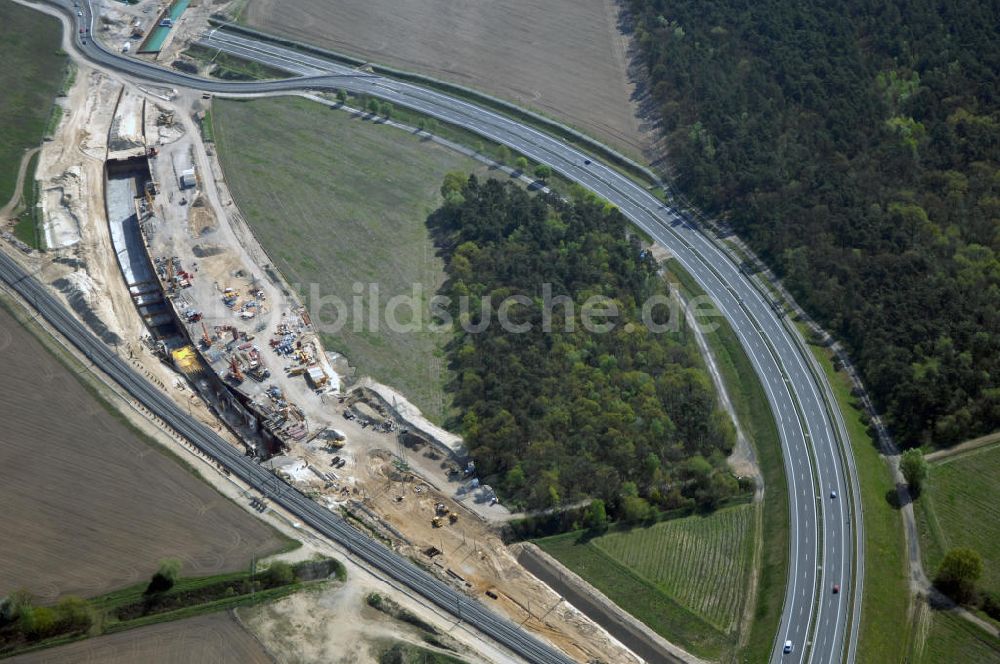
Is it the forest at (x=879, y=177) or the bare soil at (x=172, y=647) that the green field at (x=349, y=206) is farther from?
the forest at (x=879, y=177)

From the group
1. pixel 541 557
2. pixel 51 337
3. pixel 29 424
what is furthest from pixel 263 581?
pixel 51 337

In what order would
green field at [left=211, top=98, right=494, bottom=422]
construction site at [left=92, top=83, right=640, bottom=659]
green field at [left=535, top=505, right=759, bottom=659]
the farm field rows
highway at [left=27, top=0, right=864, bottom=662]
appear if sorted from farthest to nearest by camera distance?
1. green field at [left=211, top=98, right=494, bottom=422]
2. construction site at [left=92, top=83, right=640, bottom=659]
3. the farm field rows
4. green field at [left=535, top=505, right=759, bottom=659]
5. highway at [left=27, top=0, right=864, bottom=662]

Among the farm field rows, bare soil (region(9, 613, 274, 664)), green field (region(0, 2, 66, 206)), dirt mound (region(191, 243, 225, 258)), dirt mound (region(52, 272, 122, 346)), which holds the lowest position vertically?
bare soil (region(9, 613, 274, 664))

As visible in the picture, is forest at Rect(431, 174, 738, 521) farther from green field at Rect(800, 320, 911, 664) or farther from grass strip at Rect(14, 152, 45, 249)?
grass strip at Rect(14, 152, 45, 249)

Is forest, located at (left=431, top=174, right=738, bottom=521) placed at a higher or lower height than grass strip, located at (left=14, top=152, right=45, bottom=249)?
lower

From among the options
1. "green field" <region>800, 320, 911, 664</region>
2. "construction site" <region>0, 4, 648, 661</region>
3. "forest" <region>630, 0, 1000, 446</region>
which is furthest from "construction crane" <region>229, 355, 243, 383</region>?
"forest" <region>630, 0, 1000, 446</region>

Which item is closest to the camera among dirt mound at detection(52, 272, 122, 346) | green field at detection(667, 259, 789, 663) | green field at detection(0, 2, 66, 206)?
green field at detection(667, 259, 789, 663)

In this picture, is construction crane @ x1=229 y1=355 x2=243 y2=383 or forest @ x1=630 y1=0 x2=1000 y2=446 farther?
forest @ x1=630 y1=0 x2=1000 y2=446
